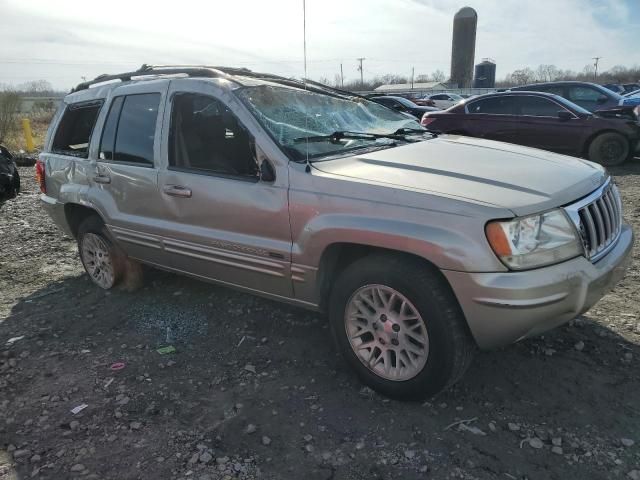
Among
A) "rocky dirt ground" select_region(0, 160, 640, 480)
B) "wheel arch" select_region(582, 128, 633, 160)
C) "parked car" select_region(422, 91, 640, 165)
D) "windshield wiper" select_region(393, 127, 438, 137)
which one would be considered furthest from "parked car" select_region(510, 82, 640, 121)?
"rocky dirt ground" select_region(0, 160, 640, 480)

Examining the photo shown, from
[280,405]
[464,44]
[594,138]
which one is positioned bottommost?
[280,405]

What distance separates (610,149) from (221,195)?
8454 mm

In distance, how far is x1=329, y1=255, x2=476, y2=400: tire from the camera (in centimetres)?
258

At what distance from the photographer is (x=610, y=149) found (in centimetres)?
923

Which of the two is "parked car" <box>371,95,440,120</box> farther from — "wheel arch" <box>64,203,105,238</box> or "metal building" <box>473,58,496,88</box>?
"metal building" <box>473,58,496,88</box>

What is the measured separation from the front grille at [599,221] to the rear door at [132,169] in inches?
108

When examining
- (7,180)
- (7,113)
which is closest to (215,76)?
(7,180)

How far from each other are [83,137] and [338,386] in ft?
10.7

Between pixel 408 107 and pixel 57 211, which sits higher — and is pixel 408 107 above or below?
above

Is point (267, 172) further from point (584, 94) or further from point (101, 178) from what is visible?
point (584, 94)

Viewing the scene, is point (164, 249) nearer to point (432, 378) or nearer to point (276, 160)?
point (276, 160)

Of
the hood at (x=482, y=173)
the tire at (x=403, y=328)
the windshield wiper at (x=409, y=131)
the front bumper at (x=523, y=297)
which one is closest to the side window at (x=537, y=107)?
the windshield wiper at (x=409, y=131)

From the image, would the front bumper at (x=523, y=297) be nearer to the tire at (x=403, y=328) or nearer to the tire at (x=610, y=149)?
the tire at (x=403, y=328)

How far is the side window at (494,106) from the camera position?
9797 mm
